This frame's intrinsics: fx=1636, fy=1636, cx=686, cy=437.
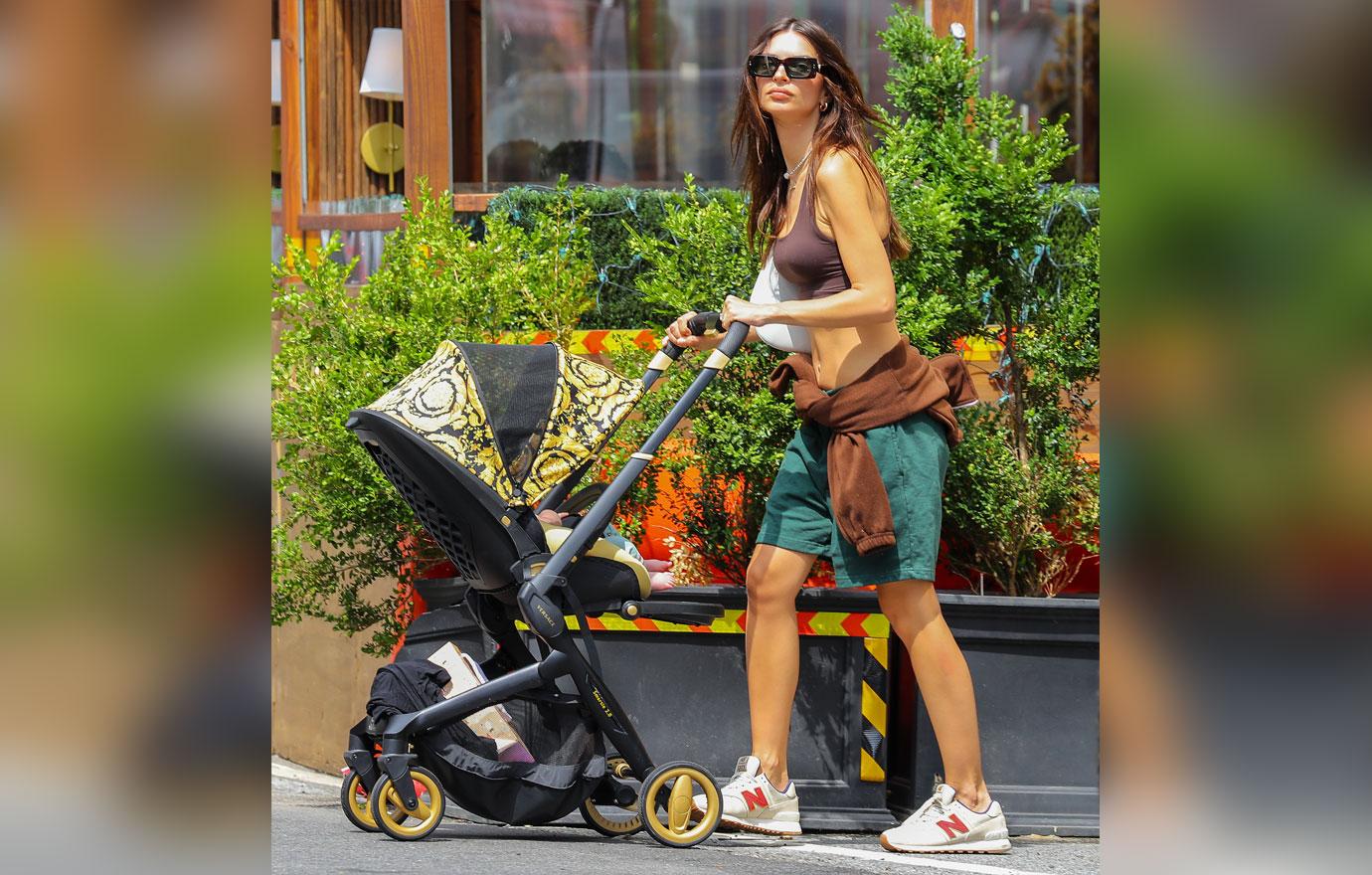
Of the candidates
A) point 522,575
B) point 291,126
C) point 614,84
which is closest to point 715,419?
point 522,575

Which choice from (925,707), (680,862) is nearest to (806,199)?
(925,707)

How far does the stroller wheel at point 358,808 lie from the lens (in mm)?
4281

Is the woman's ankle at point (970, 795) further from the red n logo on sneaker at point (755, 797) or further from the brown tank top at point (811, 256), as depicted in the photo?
the brown tank top at point (811, 256)

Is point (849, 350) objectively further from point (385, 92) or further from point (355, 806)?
point (385, 92)

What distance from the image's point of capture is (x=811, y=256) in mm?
4375

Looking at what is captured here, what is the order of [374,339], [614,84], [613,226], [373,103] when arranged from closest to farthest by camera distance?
[374,339]
[613,226]
[614,84]
[373,103]

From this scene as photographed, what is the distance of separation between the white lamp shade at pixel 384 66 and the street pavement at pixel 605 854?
5.40 m

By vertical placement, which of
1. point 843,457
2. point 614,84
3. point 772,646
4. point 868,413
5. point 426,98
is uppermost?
point 614,84

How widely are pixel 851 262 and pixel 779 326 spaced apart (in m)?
0.33

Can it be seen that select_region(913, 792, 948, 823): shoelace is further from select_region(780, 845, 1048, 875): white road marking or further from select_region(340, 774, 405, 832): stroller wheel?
select_region(340, 774, 405, 832): stroller wheel

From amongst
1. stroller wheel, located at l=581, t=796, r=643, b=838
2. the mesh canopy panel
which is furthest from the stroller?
stroller wheel, located at l=581, t=796, r=643, b=838
